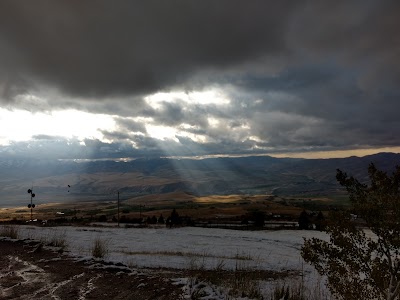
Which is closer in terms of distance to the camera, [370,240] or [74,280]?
[370,240]

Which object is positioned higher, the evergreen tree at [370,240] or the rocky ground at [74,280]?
the evergreen tree at [370,240]

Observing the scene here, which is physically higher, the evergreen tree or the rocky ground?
the evergreen tree

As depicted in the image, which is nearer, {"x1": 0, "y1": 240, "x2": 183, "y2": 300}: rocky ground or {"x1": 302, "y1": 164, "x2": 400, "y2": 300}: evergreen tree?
{"x1": 302, "y1": 164, "x2": 400, "y2": 300}: evergreen tree

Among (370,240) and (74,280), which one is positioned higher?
(370,240)

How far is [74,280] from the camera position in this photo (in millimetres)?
14664

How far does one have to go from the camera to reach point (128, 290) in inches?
528

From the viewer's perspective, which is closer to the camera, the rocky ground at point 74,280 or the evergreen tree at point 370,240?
the evergreen tree at point 370,240

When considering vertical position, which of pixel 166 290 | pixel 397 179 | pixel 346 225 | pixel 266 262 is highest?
pixel 397 179

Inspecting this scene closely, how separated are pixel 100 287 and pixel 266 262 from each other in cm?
1466

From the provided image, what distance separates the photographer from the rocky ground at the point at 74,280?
41.9 ft

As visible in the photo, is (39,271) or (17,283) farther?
(39,271)

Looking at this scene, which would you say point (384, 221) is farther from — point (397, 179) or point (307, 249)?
point (307, 249)

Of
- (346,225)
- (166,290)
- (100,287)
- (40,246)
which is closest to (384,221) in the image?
(346,225)

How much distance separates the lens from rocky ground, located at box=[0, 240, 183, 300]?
12.8 m
